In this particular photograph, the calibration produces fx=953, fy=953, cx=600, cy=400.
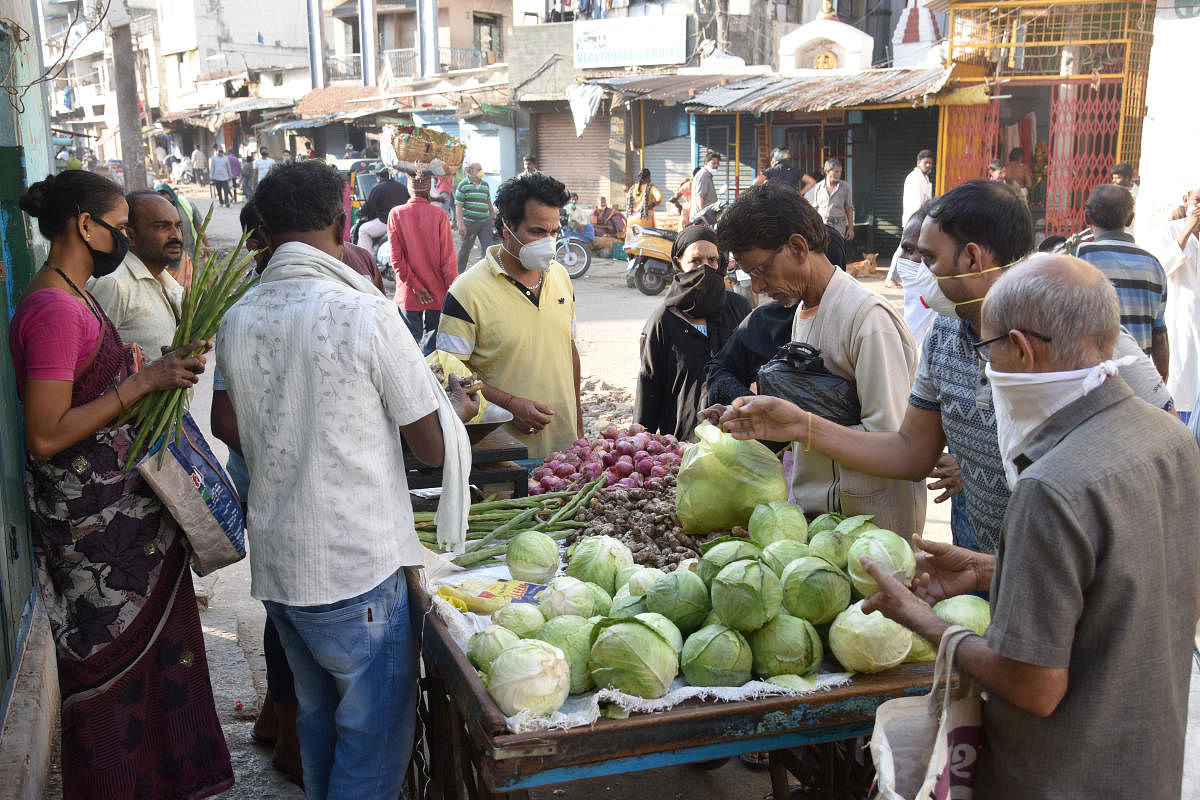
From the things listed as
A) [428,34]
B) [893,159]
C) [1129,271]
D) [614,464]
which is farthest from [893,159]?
[428,34]

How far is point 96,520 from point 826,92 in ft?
49.0

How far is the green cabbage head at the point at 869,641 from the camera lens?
6.71 ft

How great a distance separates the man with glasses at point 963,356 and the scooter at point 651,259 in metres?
11.6

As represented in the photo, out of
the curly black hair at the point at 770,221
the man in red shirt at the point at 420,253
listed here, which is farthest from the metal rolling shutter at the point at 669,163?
the curly black hair at the point at 770,221

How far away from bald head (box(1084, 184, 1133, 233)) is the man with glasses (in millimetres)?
3243

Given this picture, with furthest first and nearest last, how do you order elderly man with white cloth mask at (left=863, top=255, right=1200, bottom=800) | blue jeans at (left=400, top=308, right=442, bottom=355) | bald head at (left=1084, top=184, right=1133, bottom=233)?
blue jeans at (left=400, top=308, right=442, bottom=355) < bald head at (left=1084, top=184, right=1133, bottom=233) < elderly man with white cloth mask at (left=863, top=255, right=1200, bottom=800)

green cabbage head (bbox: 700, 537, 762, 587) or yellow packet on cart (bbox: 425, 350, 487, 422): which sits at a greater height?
yellow packet on cart (bbox: 425, 350, 487, 422)

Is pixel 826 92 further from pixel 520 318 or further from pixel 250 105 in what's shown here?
pixel 250 105

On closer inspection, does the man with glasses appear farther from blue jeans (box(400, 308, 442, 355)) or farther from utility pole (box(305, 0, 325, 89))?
utility pole (box(305, 0, 325, 89))

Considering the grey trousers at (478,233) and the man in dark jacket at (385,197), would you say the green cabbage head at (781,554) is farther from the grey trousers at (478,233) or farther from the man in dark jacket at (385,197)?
the grey trousers at (478,233)

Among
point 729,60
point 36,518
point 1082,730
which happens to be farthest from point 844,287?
point 729,60

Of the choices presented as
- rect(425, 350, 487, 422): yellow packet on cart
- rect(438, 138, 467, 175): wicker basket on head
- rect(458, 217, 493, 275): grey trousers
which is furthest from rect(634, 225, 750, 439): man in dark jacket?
rect(458, 217, 493, 275): grey trousers

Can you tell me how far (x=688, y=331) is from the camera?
444cm

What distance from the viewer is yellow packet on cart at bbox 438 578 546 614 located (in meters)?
2.46
